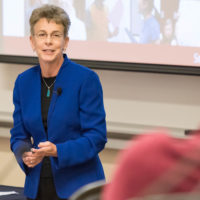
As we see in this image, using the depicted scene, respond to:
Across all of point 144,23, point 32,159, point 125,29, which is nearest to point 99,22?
point 125,29

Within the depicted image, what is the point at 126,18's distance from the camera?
3.77 m

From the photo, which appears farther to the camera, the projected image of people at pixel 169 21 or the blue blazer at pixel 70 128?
the projected image of people at pixel 169 21

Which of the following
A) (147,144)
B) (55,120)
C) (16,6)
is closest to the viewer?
(147,144)

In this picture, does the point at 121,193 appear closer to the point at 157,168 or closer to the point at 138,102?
the point at 157,168

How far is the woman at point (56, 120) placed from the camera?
2172mm

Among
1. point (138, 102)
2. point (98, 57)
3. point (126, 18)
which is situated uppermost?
point (126, 18)

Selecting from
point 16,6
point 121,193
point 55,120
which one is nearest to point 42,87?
point 55,120

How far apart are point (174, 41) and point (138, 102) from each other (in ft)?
1.70

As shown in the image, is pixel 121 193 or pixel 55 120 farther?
pixel 55 120

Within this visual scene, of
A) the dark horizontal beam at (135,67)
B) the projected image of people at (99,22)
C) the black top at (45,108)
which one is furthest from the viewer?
the projected image of people at (99,22)

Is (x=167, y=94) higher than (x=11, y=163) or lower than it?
higher

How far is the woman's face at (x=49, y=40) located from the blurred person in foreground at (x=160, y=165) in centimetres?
150

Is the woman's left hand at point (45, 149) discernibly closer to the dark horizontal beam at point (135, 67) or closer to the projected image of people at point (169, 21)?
the dark horizontal beam at point (135, 67)

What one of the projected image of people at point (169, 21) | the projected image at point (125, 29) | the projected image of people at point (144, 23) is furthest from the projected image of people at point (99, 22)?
the projected image of people at point (169, 21)
